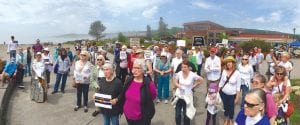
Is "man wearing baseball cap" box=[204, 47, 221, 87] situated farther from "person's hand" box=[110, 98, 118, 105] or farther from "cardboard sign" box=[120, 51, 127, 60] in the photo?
"person's hand" box=[110, 98, 118, 105]

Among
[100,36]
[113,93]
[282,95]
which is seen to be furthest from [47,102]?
[100,36]

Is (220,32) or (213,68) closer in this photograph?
(213,68)

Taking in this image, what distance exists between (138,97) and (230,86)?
256 centimetres

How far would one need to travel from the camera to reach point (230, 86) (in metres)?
7.75

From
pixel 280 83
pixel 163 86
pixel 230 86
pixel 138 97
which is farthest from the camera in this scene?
pixel 163 86

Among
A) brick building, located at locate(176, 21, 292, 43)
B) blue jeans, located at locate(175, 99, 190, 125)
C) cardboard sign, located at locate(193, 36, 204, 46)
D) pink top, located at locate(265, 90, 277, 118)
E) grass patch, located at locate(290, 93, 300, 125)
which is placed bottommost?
grass patch, located at locate(290, 93, 300, 125)

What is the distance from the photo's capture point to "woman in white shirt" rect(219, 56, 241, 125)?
7.73 metres

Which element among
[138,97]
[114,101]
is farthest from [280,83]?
[114,101]

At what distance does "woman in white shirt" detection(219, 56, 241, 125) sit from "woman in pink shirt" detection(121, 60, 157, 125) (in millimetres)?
2217

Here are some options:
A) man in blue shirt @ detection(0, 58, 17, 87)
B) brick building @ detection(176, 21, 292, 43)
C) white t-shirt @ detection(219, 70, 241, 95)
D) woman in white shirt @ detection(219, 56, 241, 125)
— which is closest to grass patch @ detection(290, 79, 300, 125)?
woman in white shirt @ detection(219, 56, 241, 125)

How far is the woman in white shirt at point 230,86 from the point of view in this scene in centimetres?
773

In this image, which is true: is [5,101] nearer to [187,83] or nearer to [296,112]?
[187,83]

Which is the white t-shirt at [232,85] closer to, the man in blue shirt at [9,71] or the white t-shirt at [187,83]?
the white t-shirt at [187,83]

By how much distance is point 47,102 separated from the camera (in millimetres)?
11273
